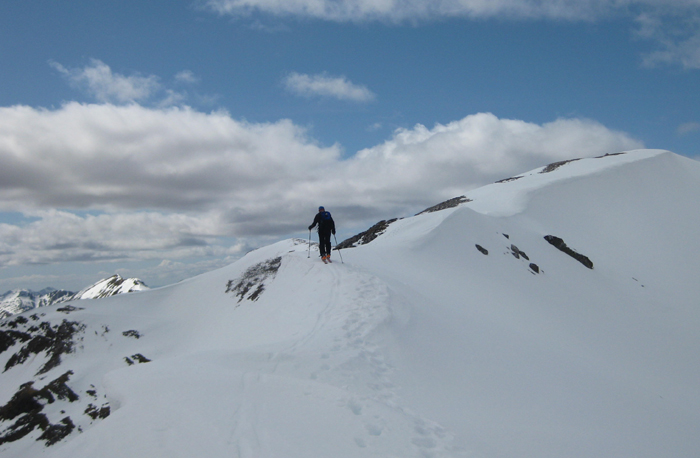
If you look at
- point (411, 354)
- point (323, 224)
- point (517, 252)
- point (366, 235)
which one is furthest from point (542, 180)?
point (411, 354)

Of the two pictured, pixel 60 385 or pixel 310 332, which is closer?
pixel 310 332

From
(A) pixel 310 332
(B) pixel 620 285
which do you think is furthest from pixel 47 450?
(B) pixel 620 285

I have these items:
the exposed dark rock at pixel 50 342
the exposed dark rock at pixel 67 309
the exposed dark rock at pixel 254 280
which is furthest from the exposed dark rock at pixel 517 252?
the exposed dark rock at pixel 67 309

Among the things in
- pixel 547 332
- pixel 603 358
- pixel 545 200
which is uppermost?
pixel 545 200

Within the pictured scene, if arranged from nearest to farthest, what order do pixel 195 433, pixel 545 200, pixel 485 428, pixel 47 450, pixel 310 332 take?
pixel 195 433 < pixel 485 428 < pixel 310 332 < pixel 47 450 < pixel 545 200

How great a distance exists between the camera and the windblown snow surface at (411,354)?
21.5 ft

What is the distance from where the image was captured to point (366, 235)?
37.1 metres

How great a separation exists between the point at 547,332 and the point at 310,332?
13.5 m

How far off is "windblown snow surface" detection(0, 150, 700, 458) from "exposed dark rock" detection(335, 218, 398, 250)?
5.52 feet

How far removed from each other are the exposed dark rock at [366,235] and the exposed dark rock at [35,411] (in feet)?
79.8

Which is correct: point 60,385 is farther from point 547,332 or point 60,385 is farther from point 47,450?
point 547,332

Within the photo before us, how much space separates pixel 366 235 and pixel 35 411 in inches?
1177

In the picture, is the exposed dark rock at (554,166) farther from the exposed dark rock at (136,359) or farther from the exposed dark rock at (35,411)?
the exposed dark rock at (35,411)

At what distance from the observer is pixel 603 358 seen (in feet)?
56.9
